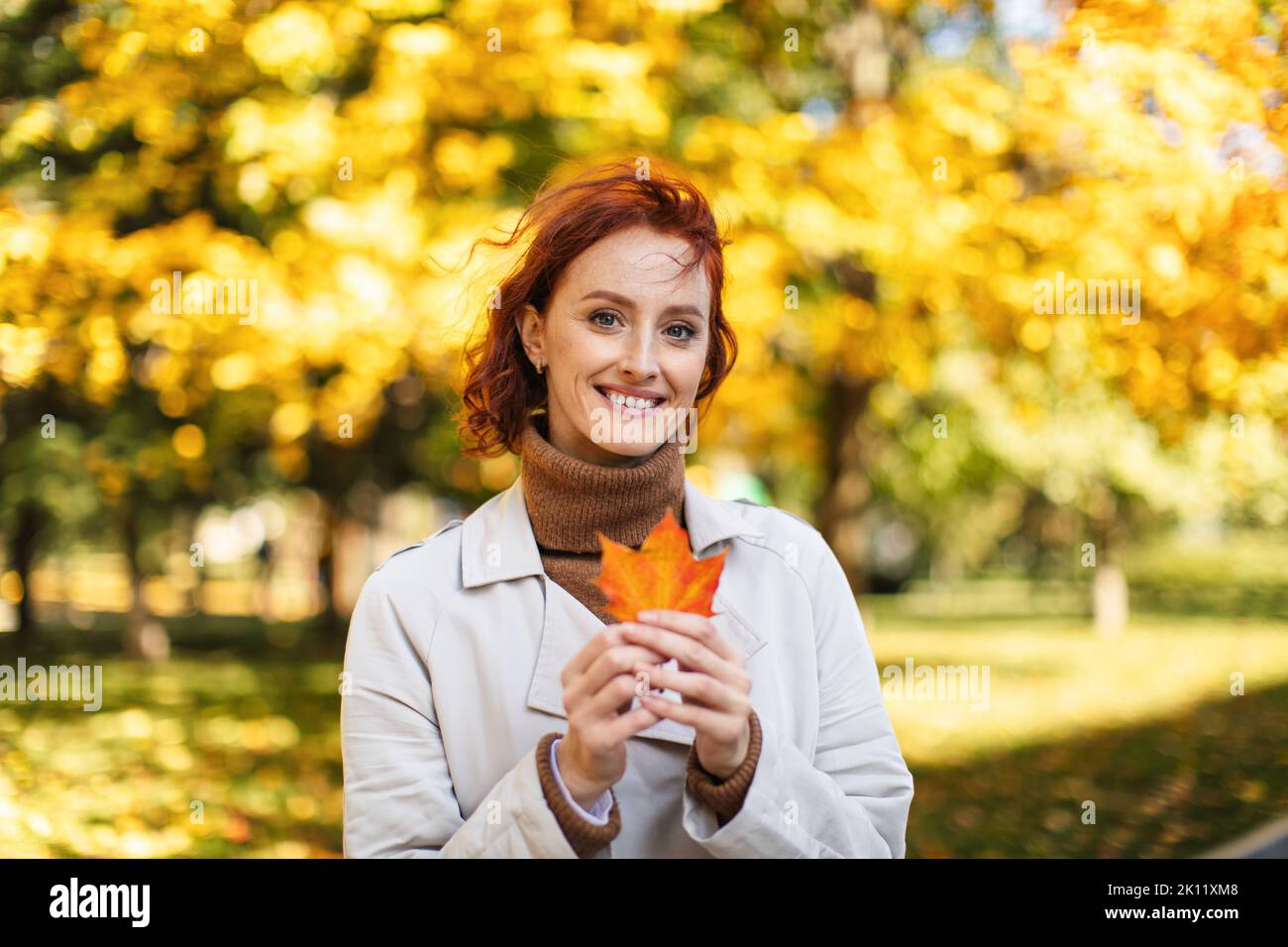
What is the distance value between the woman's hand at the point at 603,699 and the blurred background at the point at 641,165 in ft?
3.47

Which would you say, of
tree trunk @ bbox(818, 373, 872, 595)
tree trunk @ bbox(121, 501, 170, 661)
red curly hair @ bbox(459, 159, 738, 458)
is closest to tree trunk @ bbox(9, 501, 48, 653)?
tree trunk @ bbox(121, 501, 170, 661)

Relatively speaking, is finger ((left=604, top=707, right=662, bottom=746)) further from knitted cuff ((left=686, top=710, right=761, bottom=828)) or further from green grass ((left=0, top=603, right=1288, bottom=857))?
green grass ((left=0, top=603, right=1288, bottom=857))

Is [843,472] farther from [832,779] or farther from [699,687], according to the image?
[699,687]

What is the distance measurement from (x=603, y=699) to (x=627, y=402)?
0.60m

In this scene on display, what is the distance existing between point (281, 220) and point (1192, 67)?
4620 mm

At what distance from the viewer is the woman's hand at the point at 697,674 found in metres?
1.56

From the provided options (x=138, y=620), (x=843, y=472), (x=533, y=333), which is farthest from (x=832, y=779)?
(x=138, y=620)

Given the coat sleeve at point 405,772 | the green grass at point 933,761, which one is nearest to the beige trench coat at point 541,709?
the coat sleeve at point 405,772

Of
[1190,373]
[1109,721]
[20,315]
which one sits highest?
[20,315]

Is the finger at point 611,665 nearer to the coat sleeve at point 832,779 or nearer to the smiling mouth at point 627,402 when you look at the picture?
the coat sleeve at point 832,779

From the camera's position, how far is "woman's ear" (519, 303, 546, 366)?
2.15m
